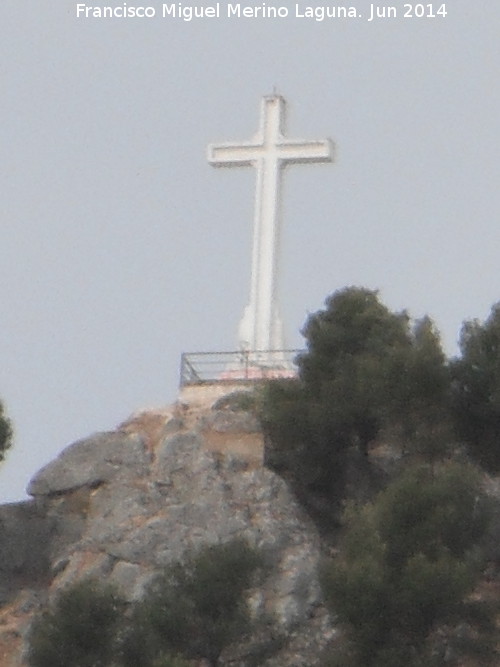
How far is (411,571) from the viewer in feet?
145

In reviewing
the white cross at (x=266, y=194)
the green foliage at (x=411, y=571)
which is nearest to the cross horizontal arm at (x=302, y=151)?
the white cross at (x=266, y=194)

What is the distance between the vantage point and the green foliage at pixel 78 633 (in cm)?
4356

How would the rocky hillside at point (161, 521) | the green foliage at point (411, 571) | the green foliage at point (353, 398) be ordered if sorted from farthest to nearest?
the green foliage at point (353, 398) → the rocky hillside at point (161, 521) → the green foliage at point (411, 571)

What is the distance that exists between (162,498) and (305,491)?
2690 mm

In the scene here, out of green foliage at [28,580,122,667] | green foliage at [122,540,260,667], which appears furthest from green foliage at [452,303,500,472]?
green foliage at [28,580,122,667]

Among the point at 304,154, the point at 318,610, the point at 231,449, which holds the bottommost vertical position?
the point at 318,610

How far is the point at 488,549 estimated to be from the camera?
48.4 metres

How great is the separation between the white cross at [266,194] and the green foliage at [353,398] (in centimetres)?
363

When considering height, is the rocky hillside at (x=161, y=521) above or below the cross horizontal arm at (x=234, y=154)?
below

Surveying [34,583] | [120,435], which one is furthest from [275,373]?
[34,583]

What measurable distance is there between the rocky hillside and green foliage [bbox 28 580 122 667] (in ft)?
7.21

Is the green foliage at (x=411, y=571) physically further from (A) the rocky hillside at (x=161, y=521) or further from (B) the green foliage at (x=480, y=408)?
(B) the green foliage at (x=480, y=408)

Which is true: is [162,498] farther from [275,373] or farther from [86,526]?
[275,373]

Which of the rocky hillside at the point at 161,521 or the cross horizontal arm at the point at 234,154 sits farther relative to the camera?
the cross horizontal arm at the point at 234,154
